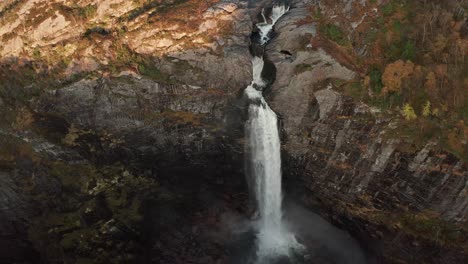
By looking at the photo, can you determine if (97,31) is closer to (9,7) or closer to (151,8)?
(151,8)

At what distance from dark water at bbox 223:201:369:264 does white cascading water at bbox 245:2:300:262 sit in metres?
0.58

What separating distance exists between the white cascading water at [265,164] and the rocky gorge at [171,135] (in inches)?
29.7

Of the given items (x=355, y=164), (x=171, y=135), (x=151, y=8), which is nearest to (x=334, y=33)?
(x=355, y=164)

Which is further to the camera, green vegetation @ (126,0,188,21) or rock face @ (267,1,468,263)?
green vegetation @ (126,0,188,21)

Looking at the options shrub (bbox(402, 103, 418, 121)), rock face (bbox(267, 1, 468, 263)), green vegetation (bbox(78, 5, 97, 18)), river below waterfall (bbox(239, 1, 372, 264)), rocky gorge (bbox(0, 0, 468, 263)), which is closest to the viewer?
shrub (bbox(402, 103, 418, 121))

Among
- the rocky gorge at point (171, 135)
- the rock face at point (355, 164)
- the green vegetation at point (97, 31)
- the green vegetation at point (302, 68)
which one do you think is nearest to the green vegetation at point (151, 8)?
the rocky gorge at point (171, 135)

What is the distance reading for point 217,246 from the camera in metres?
26.4

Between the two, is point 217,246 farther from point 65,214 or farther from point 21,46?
point 21,46

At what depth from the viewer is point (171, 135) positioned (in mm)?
26578

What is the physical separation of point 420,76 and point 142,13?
2005 cm

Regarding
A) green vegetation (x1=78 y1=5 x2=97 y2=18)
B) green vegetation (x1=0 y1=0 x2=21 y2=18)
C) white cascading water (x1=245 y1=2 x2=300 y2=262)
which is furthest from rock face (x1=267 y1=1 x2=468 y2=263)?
green vegetation (x1=0 y1=0 x2=21 y2=18)

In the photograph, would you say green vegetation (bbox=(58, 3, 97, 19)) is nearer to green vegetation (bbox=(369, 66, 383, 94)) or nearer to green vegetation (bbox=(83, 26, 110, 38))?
green vegetation (bbox=(83, 26, 110, 38))

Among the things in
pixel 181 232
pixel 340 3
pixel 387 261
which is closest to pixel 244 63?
pixel 340 3

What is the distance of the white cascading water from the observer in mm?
25969
